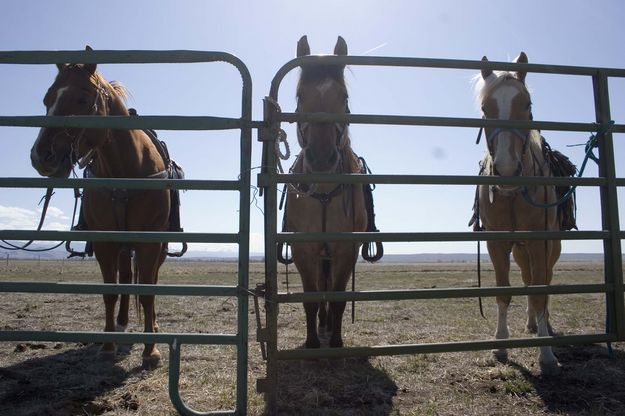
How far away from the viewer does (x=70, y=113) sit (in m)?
3.62

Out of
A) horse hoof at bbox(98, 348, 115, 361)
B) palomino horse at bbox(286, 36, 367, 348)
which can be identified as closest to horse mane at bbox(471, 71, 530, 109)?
palomino horse at bbox(286, 36, 367, 348)

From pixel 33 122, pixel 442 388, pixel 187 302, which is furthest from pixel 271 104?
pixel 187 302

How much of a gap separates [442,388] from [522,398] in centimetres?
57

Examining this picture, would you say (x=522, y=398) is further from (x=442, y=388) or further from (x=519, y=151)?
(x=519, y=151)

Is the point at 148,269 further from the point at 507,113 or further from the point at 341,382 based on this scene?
the point at 507,113

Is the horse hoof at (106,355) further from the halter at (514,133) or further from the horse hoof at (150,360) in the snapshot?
the halter at (514,133)

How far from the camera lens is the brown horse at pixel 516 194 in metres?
3.83

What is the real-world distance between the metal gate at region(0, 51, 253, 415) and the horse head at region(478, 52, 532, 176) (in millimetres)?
2292

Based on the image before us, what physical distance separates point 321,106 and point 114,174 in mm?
2277

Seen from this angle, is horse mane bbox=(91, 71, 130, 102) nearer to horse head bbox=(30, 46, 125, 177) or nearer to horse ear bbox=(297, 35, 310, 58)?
horse head bbox=(30, 46, 125, 177)

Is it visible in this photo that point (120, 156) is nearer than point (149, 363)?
No

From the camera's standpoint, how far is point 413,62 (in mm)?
3059

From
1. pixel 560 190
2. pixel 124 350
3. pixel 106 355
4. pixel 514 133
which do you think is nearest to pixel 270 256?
pixel 514 133

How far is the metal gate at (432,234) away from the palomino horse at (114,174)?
1820 mm
